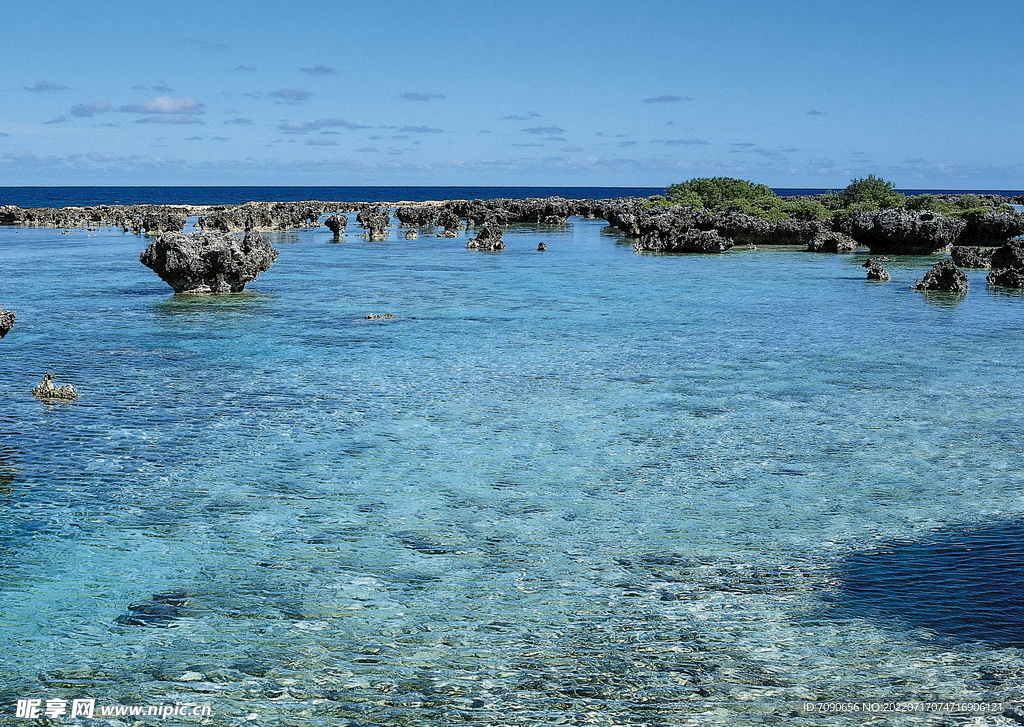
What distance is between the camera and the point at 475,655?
24.1 ft

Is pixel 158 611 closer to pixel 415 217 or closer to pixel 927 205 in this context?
pixel 415 217

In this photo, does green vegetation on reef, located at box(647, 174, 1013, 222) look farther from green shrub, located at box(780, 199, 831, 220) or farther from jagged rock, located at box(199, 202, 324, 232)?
jagged rock, located at box(199, 202, 324, 232)

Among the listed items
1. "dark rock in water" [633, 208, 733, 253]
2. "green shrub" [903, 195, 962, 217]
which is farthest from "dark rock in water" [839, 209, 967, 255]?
"green shrub" [903, 195, 962, 217]

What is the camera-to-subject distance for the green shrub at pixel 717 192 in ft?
280

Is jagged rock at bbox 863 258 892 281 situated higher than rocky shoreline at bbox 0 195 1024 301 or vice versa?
rocky shoreline at bbox 0 195 1024 301

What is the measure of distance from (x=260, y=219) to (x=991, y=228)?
4925 cm

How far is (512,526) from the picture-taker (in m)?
10.2

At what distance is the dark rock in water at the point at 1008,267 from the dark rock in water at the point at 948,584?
88.7ft

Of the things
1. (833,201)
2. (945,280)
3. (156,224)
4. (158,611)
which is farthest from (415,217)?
(158,611)

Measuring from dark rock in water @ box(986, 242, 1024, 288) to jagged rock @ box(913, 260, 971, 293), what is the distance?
2.85 m

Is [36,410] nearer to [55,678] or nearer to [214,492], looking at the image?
[214,492]

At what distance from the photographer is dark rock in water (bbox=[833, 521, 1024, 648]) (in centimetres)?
784

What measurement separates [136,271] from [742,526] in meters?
34.5

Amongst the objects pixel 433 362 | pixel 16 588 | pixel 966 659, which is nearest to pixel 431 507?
pixel 16 588
